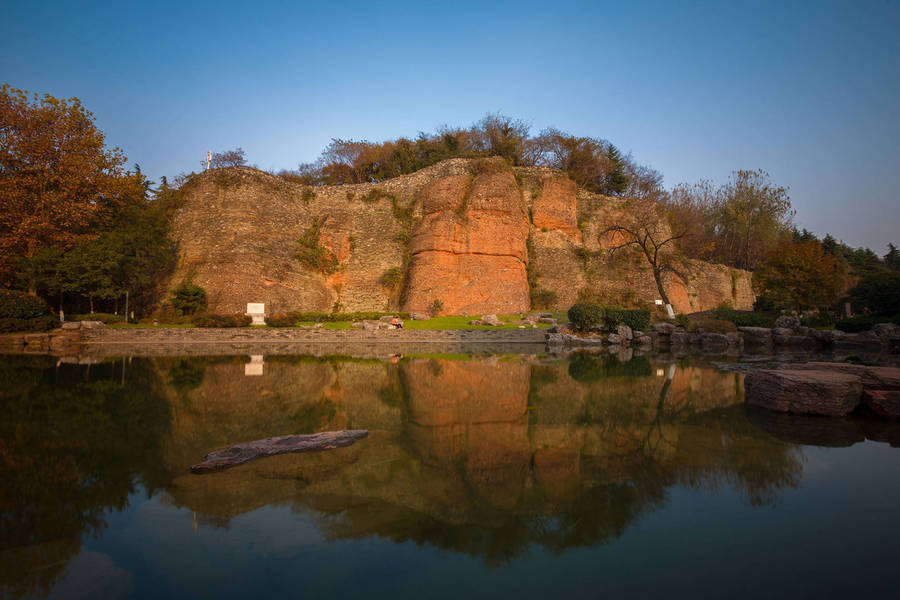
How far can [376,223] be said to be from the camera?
32.0m

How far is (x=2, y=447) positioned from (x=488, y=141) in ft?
122

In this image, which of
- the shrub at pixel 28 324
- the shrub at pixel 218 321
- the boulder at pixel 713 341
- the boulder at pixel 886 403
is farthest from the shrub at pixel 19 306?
the boulder at pixel 713 341

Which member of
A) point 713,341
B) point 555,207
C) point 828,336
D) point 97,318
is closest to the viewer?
point 828,336

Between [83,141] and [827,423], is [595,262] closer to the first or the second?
[827,423]

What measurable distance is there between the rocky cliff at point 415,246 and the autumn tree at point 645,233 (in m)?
0.94

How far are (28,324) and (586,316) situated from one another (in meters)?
25.2

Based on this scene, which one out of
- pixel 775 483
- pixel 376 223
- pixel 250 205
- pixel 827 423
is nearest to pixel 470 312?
pixel 376 223

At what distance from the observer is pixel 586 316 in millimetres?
20641

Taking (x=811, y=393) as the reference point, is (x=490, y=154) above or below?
above

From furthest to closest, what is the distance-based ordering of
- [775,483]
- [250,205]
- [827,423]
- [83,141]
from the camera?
1. [250,205]
2. [83,141]
3. [827,423]
4. [775,483]

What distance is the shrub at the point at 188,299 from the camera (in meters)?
25.1

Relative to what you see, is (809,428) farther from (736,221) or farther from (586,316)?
(736,221)

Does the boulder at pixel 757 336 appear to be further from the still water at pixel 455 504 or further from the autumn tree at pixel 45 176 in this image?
the autumn tree at pixel 45 176

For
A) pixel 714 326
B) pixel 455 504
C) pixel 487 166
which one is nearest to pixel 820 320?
pixel 714 326
